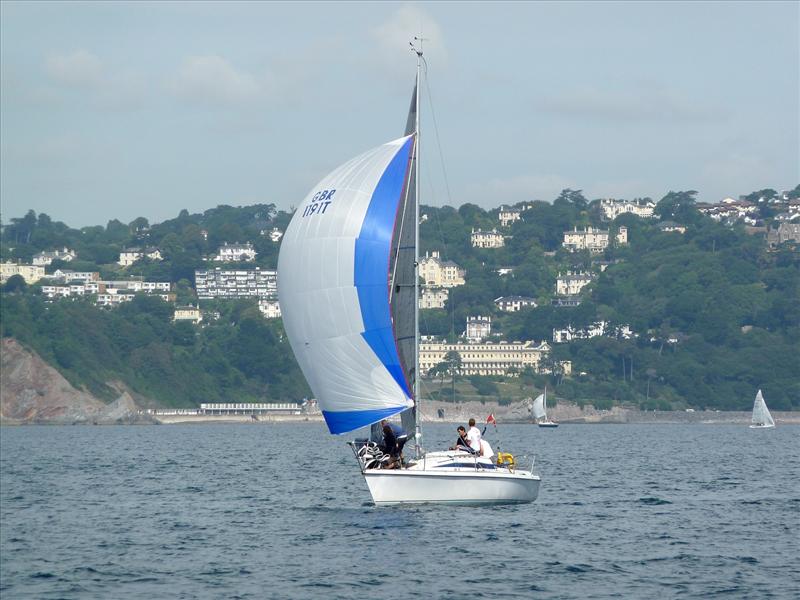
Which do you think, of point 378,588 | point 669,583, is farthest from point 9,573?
point 669,583

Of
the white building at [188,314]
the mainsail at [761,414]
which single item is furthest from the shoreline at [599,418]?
the white building at [188,314]

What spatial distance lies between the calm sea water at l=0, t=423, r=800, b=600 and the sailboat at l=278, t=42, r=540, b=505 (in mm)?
823

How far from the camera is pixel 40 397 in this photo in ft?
463

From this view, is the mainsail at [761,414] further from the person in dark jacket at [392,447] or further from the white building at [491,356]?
the person in dark jacket at [392,447]

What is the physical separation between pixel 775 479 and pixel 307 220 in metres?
19.4

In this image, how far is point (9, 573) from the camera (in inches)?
878

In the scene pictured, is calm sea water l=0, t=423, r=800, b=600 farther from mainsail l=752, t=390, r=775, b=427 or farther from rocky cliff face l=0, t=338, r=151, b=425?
rocky cliff face l=0, t=338, r=151, b=425

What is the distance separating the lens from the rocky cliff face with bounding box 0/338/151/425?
459 feet

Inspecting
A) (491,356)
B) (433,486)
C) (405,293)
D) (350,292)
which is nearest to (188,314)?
(491,356)

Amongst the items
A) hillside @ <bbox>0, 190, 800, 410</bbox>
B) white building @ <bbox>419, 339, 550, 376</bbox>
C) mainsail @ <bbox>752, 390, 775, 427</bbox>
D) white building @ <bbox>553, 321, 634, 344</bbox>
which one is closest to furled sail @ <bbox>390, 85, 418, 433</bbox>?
mainsail @ <bbox>752, 390, 775, 427</bbox>

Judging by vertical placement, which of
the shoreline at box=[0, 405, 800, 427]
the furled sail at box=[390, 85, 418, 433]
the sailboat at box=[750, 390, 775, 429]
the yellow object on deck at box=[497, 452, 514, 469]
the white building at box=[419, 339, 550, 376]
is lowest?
the shoreline at box=[0, 405, 800, 427]

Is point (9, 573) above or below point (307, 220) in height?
below

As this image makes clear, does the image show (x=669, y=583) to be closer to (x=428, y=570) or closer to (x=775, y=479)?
(x=428, y=570)

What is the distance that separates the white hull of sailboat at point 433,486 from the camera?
28188 millimetres
